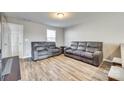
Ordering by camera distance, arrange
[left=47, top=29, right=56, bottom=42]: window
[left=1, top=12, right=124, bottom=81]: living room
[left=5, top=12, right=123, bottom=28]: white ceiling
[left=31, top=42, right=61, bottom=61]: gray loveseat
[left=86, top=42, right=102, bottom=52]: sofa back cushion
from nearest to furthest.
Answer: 1. [left=1, top=12, right=124, bottom=81]: living room
2. [left=5, top=12, right=123, bottom=28]: white ceiling
3. [left=86, top=42, right=102, bottom=52]: sofa back cushion
4. [left=31, top=42, right=61, bottom=61]: gray loveseat
5. [left=47, top=29, right=56, bottom=42]: window

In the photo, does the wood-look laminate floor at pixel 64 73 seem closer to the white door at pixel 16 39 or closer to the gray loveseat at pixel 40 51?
the white door at pixel 16 39

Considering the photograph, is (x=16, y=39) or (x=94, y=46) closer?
(x=16, y=39)

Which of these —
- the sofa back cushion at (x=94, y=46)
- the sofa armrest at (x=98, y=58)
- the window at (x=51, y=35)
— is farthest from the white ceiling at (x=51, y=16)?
the window at (x=51, y=35)

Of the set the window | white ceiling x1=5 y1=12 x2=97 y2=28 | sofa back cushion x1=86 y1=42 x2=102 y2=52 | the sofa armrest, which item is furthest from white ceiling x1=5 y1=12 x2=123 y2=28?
the window

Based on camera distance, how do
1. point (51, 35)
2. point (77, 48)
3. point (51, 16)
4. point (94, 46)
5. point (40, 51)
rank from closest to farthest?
point (94, 46) < point (51, 16) < point (40, 51) < point (77, 48) < point (51, 35)

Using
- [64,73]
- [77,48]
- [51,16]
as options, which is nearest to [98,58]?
[64,73]

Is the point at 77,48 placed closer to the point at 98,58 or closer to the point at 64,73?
the point at 98,58

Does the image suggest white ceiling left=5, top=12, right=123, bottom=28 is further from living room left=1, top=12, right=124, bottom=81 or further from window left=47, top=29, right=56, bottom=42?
window left=47, top=29, right=56, bottom=42

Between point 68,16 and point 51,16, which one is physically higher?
point 51,16
